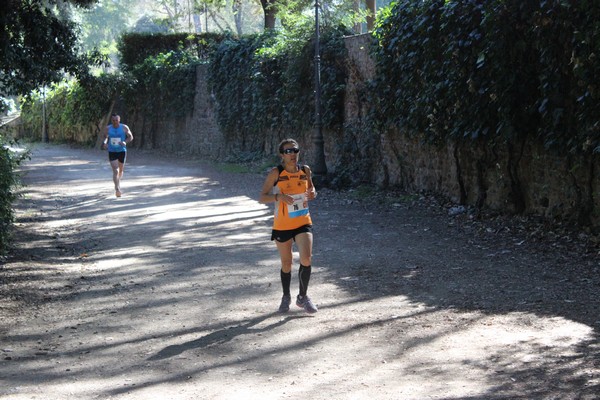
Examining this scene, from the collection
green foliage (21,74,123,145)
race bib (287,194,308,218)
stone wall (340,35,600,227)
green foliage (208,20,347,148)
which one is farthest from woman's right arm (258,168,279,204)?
green foliage (21,74,123,145)

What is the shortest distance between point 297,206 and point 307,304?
86cm

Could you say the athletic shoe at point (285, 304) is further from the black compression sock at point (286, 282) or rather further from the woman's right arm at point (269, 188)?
the woman's right arm at point (269, 188)

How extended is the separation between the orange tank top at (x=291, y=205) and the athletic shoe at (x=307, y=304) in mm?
630

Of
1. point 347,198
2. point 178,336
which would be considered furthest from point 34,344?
point 347,198

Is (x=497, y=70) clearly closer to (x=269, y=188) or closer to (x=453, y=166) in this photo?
(x=453, y=166)

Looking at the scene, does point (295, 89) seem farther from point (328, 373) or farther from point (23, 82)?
point (328, 373)

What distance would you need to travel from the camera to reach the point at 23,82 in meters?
13.3

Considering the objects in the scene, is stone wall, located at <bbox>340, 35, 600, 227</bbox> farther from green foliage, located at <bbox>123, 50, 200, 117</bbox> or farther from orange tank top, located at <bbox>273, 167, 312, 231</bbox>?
green foliage, located at <bbox>123, 50, 200, 117</bbox>

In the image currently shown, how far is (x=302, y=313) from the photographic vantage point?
7676 millimetres

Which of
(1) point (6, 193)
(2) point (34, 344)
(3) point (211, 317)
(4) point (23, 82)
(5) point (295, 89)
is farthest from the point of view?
(5) point (295, 89)

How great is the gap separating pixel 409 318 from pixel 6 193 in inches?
243

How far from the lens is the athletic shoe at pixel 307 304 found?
7645mm

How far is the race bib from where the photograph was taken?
25.3 feet

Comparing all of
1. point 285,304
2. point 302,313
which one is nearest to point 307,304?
point 302,313
